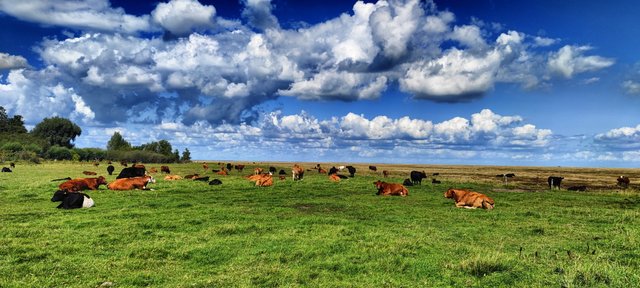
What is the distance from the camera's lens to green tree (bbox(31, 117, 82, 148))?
10800 centimetres

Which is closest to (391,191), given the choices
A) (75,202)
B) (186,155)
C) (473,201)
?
(473,201)

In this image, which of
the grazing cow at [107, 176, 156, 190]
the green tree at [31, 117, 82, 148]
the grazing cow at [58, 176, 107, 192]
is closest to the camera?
the grazing cow at [58, 176, 107, 192]

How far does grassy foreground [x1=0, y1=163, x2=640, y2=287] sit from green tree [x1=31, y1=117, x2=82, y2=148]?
111 metres

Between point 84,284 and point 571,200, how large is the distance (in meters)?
22.8

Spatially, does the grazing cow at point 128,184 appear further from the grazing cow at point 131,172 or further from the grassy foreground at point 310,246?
the grazing cow at point 131,172

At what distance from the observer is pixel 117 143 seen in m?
117

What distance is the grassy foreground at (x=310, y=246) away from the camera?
682cm

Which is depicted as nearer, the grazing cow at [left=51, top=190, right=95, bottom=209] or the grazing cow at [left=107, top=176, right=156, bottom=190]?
the grazing cow at [left=51, top=190, right=95, bottom=209]

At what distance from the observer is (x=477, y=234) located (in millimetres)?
11086

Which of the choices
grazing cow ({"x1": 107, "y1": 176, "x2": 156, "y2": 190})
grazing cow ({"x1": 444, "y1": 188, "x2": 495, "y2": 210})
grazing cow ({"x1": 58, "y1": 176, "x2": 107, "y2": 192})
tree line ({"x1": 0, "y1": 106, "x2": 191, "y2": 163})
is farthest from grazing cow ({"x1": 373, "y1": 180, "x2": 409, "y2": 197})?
tree line ({"x1": 0, "y1": 106, "x2": 191, "y2": 163})

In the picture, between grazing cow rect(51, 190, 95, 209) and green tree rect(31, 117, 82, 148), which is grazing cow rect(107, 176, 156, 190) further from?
green tree rect(31, 117, 82, 148)

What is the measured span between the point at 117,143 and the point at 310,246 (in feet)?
405

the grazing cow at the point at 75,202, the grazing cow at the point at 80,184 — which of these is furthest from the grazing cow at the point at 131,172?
the grazing cow at the point at 75,202

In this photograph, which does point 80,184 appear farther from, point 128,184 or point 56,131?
point 56,131
